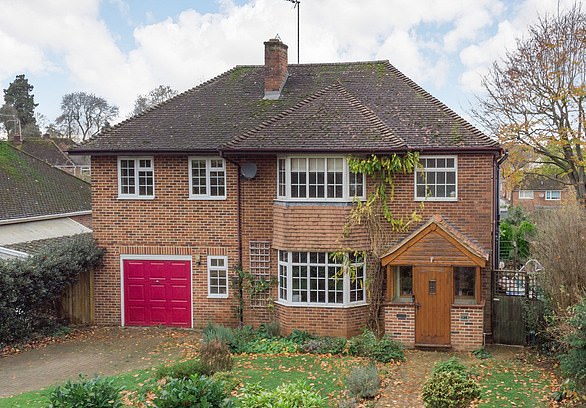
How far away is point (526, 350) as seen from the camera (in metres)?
13.8

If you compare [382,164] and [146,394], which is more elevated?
[382,164]

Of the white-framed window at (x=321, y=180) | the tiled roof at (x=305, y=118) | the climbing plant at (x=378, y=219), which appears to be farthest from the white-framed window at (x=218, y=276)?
the climbing plant at (x=378, y=219)

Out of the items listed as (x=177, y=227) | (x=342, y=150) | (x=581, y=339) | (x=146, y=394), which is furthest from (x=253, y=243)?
(x=581, y=339)

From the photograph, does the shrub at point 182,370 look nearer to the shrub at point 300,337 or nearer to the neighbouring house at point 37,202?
the shrub at point 300,337

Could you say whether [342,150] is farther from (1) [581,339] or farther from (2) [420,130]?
(1) [581,339]

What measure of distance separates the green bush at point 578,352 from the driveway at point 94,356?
347 inches

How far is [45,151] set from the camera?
47.8 meters

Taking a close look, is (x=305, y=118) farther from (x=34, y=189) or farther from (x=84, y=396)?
(x=34, y=189)

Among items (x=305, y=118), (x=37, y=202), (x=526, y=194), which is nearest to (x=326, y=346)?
(x=305, y=118)

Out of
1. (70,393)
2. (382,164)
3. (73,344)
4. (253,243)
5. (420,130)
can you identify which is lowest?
(73,344)

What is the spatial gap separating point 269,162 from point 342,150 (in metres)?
2.38

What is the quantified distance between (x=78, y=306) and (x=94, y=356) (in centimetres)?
346

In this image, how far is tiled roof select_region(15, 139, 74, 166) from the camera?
46294 millimetres

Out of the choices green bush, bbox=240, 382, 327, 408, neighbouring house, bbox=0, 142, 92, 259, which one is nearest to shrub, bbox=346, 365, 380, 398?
green bush, bbox=240, 382, 327, 408
